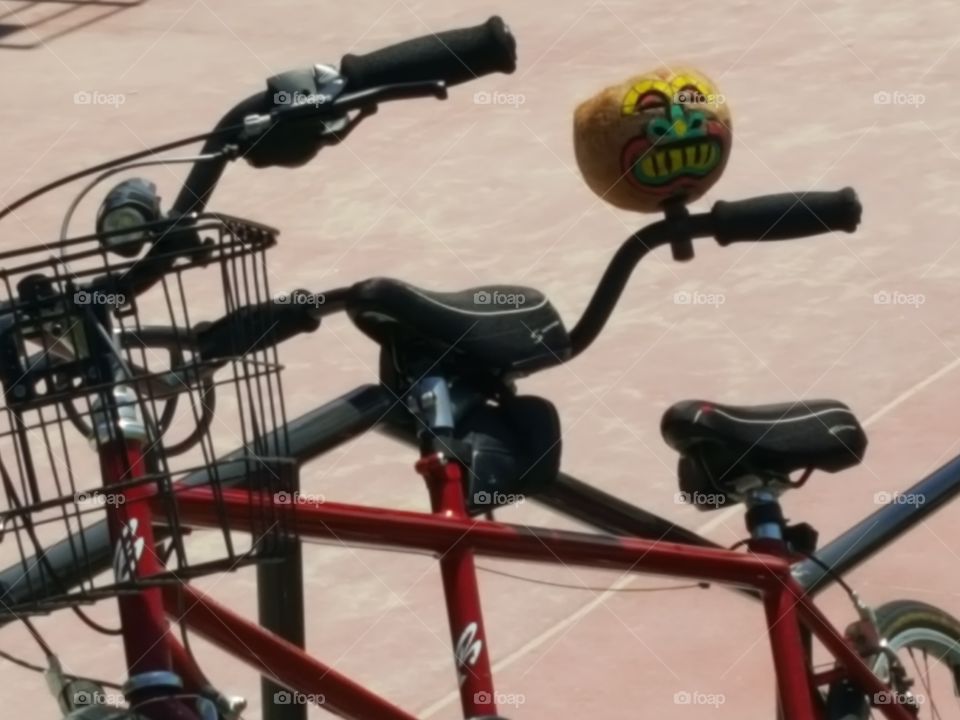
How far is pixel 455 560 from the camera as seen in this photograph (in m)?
2.61

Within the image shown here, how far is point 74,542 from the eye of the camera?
2.21 meters

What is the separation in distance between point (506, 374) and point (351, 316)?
9.8 inches

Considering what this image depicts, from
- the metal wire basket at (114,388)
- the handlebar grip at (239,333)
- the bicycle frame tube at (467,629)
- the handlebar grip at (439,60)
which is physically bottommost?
the bicycle frame tube at (467,629)

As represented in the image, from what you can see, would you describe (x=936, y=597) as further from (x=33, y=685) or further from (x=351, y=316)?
(x=351, y=316)

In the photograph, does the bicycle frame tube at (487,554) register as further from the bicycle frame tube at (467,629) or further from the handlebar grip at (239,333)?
the handlebar grip at (239,333)

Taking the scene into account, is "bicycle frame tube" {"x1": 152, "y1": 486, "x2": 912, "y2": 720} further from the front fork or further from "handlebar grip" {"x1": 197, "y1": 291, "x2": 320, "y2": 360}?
"handlebar grip" {"x1": 197, "y1": 291, "x2": 320, "y2": 360}

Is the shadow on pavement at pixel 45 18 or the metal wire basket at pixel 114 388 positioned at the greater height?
the shadow on pavement at pixel 45 18

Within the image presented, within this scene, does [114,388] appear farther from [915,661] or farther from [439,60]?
[915,661]

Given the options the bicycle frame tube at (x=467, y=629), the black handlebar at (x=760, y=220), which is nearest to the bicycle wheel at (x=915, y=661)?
the bicycle frame tube at (x=467, y=629)

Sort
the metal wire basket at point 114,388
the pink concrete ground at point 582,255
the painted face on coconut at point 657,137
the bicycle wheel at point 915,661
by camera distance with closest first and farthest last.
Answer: the metal wire basket at point 114,388, the painted face on coconut at point 657,137, the bicycle wheel at point 915,661, the pink concrete ground at point 582,255

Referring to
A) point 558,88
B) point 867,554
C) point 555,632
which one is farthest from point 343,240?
point 867,554

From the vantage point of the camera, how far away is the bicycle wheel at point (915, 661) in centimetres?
302

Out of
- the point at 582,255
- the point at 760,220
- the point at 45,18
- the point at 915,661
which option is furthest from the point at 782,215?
the point at 45,18

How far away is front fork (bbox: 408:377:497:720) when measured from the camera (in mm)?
2611
